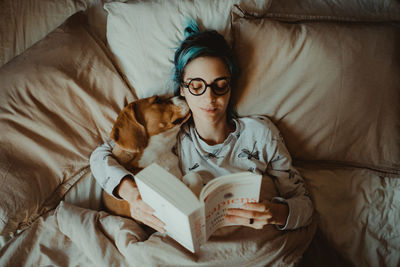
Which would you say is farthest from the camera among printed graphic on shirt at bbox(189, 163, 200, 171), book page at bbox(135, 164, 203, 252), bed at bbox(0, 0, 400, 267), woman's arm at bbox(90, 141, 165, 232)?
printed graphic on shirt at bbox(189, 163, 200, 171)

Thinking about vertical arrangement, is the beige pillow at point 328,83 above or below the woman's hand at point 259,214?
above

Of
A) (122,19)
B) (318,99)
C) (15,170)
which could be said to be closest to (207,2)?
(122,19)

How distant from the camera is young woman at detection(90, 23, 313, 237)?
3.54 ft

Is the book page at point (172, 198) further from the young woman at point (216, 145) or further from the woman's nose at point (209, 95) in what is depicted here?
the woman's nose at point (209, 95)

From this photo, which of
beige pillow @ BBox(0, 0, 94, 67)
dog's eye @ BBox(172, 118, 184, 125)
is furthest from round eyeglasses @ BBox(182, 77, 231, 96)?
beige pillow @ BBox(0, 0, 94, 67)

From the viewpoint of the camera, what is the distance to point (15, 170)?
44.3 inches

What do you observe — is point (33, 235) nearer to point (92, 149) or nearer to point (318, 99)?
point (92, 149)

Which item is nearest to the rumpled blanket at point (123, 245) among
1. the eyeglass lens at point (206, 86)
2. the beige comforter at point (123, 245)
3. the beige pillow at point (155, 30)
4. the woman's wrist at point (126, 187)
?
the beige comforter at point (123, 245)

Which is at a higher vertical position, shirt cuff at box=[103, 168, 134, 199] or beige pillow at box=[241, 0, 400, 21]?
beige pillow at box=[241, 0, 400, 21]

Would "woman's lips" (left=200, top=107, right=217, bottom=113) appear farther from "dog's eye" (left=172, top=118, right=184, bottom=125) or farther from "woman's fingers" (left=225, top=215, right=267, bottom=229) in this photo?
"woman's fingers" (left=225, top=215, right=267, bottom=229)

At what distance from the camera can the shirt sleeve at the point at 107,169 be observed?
113 cm

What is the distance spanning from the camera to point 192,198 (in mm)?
713

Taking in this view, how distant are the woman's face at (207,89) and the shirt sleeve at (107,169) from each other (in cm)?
44

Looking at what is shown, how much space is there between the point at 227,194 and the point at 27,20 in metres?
1.51
